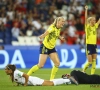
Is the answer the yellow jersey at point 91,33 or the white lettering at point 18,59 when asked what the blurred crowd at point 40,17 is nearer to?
the white lettering at point 18,59

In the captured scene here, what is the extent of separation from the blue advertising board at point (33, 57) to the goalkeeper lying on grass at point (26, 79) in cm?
867

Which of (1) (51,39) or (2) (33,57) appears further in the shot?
(2) (33,57)

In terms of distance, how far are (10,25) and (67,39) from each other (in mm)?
3413

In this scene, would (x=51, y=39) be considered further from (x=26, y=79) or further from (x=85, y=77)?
(x=26, y=79)

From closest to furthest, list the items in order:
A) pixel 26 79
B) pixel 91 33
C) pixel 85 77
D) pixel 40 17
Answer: pixel 26 79, pixel 85 77, pixel 91 33, pixel 40 17

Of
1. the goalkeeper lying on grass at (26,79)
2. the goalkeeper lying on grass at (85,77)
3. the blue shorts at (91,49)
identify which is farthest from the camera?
the blue shorts at (91,49)

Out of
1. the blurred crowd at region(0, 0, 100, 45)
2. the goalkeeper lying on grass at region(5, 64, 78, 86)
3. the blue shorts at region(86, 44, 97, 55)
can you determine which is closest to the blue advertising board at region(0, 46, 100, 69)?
the blurred crowd at region(0, 0, 100, 45)

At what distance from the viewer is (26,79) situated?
41.1 ft

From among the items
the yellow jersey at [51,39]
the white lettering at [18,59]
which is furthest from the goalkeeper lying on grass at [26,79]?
the white lettering at [18,59]

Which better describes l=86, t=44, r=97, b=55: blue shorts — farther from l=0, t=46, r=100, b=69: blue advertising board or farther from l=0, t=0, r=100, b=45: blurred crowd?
l=0, t=0, r=100, b=45: blurred crowd

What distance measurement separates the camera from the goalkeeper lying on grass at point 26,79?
12.4 metres

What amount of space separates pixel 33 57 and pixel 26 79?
9.28 m

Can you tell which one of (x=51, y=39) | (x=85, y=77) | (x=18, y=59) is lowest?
(x=18, y=59)

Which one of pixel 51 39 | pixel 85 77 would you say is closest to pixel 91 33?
pixel 51 39
